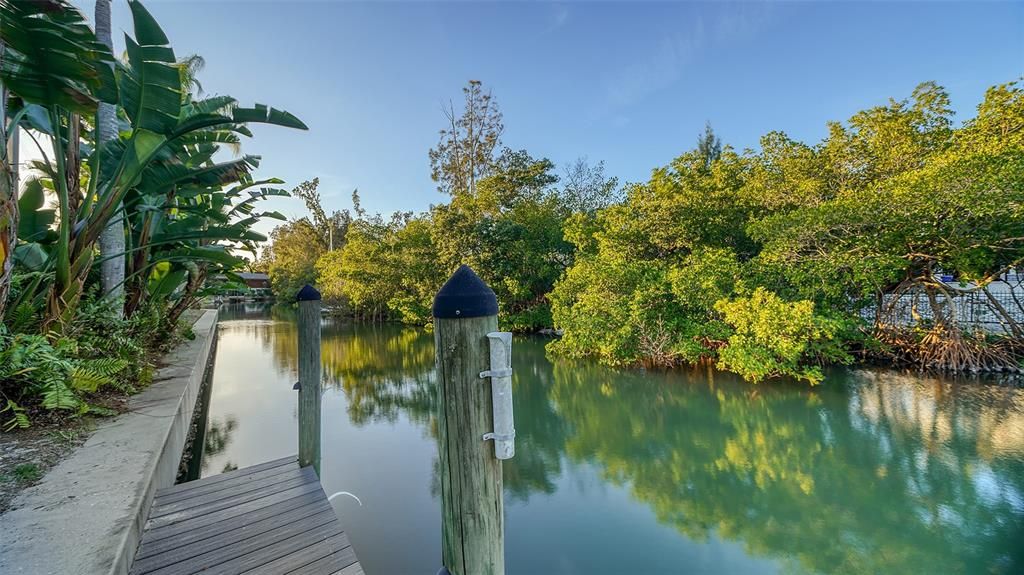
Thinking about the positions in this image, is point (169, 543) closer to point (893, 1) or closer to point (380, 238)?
point (893, 1)

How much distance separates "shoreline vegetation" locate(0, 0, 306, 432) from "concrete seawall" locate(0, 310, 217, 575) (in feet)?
1.78

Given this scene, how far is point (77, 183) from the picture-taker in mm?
4117

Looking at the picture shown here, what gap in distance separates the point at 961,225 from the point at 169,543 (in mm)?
10341

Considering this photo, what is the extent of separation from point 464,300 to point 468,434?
34 centimetres

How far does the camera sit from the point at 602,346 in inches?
342

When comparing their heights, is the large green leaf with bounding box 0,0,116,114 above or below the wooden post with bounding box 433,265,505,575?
above

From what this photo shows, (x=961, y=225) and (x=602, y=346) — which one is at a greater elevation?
(x=961, y=225)

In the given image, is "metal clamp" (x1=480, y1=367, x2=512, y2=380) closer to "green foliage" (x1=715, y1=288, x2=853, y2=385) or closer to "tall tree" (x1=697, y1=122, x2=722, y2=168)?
"green foliage" (x1=715, y1=288, x2=853, y2=385)

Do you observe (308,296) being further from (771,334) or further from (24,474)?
(771,334)

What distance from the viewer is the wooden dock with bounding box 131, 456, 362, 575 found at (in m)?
2.01

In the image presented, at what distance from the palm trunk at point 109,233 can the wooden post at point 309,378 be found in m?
2.54

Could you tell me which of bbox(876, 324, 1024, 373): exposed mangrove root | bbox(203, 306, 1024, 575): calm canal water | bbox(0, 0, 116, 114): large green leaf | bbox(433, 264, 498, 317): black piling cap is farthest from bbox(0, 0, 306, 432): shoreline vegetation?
bbox(876, 324, 1024, 373): exposed mangrove root

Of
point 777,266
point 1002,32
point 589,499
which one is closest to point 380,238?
point 777,266

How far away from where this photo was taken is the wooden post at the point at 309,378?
3.21 meters
